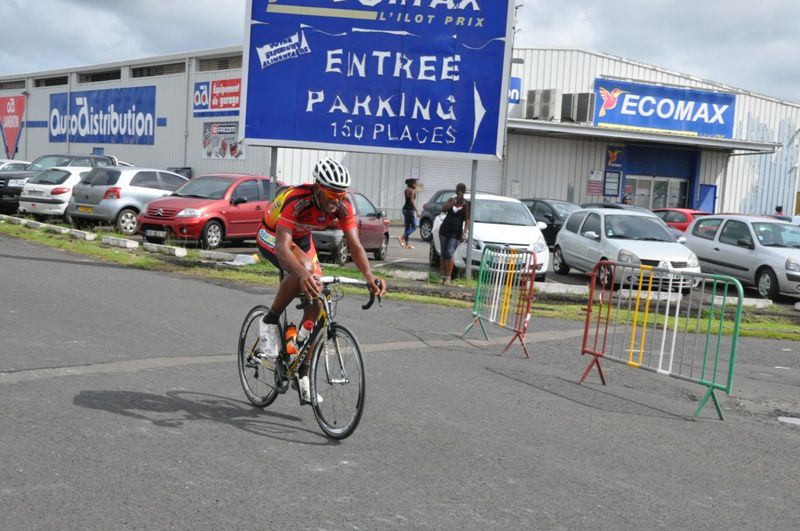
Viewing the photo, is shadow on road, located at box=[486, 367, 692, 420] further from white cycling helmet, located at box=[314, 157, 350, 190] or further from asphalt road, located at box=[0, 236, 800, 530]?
white cycling helmet, located at box=[314, 157, 350, 190]

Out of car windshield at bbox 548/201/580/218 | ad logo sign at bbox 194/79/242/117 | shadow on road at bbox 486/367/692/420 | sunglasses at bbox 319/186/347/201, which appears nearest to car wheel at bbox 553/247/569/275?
car windshield at bbox 548/201/580/218

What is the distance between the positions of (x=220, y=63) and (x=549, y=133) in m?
13.4

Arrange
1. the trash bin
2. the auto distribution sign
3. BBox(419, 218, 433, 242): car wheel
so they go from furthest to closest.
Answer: the trash bin → BBox(419, 218, 433, 242): car wheel → the auto distribution sign

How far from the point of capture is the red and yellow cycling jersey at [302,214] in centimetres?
622

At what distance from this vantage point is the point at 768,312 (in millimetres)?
15891

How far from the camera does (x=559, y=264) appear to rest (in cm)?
2036

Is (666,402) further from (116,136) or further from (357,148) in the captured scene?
(116,136)

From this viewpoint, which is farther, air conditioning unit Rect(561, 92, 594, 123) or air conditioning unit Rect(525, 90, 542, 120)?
air conditioning unit Rect(525, 90, 542, 120)

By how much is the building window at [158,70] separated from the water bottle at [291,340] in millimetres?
34716

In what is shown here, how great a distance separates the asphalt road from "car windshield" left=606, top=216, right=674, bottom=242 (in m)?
8.02

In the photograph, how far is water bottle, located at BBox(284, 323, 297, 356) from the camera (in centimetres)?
642

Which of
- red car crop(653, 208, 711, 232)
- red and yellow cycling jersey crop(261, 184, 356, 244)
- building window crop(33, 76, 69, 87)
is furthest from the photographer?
building window crop(33, 76, 69, 87)

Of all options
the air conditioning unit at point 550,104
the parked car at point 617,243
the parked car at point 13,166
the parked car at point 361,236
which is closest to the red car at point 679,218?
the parked car at point 617,243

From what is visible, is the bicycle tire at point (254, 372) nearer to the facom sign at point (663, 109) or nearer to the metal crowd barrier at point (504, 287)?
the metal crowd barrier at point (504, 287)
